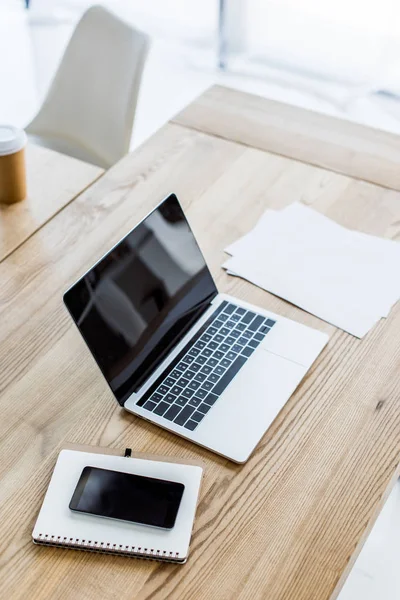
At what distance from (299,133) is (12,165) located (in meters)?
0.69

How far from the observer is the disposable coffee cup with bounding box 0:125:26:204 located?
1.46 metres

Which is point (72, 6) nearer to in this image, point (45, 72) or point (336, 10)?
point (45, 72)

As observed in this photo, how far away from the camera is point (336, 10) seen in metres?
3.28

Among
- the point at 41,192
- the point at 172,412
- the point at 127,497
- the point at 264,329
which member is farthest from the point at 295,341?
the point at 41,192

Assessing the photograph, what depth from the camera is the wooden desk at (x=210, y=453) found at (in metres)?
0.93

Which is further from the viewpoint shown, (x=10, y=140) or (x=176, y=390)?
(x=10, y=140)

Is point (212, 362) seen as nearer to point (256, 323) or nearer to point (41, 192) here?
point (256, 323)

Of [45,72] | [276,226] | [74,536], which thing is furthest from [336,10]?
[74,536]

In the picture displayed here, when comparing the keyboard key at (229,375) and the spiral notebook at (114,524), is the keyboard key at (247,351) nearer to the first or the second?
the keyboard key at (229,375)

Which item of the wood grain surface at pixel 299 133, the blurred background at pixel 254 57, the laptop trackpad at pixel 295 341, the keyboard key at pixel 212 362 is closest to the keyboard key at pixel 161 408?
the keyboard key at pixel 212 362

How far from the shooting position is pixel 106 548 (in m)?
0.94

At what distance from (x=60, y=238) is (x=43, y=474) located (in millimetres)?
566

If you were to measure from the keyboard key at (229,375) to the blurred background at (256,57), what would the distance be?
2.13 meters

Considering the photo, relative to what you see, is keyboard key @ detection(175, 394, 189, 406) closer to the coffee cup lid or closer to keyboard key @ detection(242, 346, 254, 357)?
keyboard key @ detection(242, 346, 254, 357)
